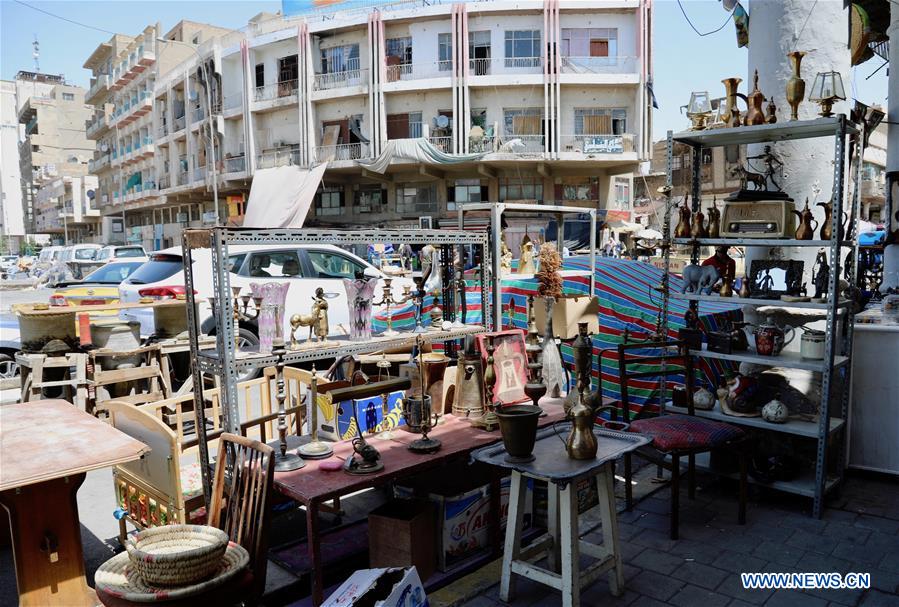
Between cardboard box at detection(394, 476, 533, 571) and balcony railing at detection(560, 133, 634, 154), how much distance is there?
61.3ft

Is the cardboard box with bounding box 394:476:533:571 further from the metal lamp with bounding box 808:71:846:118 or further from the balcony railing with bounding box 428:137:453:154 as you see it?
the balcony railing with bounding box 428:137:453:154

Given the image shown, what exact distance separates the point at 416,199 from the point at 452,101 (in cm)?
372

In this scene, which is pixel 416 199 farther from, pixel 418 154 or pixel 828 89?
pixel 828 89

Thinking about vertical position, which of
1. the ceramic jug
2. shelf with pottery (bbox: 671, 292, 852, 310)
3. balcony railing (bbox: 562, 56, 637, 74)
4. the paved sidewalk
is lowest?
the paved sidewalk

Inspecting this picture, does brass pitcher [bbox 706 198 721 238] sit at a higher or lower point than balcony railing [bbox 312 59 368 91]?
lower

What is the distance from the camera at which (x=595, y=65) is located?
20.9 meters

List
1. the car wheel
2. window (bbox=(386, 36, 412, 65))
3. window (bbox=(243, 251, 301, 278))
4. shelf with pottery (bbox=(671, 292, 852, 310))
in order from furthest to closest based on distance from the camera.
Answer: window (bbox=(386, 36, 412, 65)) → the car wheel → window (bbox=(243, 251, 301, 278)) → shelf with pottery (bbox=(671, 292, 852, 310))

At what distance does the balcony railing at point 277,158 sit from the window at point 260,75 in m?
2.80

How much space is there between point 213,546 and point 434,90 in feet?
68.2

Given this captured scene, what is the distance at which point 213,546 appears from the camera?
2336 millimetres

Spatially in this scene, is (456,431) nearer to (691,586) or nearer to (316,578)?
(316,578)

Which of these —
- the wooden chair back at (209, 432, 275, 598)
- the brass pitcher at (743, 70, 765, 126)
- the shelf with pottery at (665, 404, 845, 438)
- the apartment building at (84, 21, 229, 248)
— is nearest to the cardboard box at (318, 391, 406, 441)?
the wooden chair back at (209, 432, 275, 598)

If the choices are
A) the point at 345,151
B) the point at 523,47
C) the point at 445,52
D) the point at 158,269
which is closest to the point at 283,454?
Answer: the point at 158,269

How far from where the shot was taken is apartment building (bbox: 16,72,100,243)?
5356cm
